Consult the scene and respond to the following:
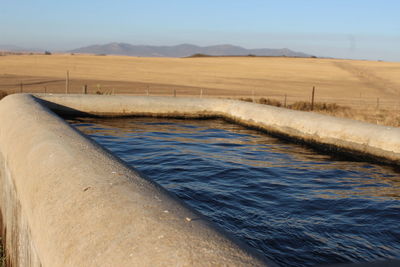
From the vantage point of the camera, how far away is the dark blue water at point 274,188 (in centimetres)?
553

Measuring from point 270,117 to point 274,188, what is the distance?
4.85 meters

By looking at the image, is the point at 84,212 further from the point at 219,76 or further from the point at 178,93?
the point at 219,76

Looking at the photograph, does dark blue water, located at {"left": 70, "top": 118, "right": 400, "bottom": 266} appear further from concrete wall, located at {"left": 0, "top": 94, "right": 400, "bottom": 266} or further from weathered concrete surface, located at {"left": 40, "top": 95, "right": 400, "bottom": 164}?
concrete wall, located at {"left": 0, "top": 94, "right": 400, "bottom": 266}

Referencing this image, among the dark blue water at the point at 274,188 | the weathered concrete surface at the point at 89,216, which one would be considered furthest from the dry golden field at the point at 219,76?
the weathered concrete surface at the point at 89,216

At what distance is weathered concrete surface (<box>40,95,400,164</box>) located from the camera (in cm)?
958

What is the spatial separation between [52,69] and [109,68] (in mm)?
7662

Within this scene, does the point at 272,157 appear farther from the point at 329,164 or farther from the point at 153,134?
the point at 153,134

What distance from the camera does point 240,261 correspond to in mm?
2352

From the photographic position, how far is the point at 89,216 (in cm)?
304

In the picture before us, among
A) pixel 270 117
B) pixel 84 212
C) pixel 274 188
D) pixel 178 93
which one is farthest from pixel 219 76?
pixel 84 212

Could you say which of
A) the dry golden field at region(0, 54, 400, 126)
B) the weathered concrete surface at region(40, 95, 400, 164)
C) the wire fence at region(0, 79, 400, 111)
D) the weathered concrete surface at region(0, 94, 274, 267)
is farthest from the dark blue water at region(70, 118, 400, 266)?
the dry golden field at region(0, 54, 400, 126)

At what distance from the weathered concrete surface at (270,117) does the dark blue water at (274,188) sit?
1.22 ft

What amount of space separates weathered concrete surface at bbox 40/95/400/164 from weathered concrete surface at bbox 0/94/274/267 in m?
6.50

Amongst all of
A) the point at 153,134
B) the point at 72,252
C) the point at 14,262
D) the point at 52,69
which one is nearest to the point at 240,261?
the point at 72,252
